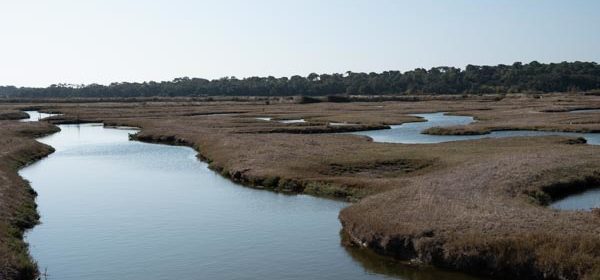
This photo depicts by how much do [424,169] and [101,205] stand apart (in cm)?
2121

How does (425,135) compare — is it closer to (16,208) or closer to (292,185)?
(292,185)

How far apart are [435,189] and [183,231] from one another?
13.0 meters

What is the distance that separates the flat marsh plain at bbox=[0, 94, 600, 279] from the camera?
76.4 feet

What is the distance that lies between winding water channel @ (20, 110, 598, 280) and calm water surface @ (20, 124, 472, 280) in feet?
0.15

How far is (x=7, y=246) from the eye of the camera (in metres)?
25.2

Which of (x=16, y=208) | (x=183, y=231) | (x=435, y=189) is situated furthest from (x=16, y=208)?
(x=435, y=189)

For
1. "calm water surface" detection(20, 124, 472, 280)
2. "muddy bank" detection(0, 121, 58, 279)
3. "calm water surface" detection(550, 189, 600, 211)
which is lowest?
"calm water surface" detection(20, 124, 472, 280)

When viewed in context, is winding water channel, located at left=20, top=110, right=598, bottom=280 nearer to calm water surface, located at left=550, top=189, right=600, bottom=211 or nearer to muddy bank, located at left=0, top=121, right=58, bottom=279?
muddy bank, located at left=0, top=121, right=58, bottom=279

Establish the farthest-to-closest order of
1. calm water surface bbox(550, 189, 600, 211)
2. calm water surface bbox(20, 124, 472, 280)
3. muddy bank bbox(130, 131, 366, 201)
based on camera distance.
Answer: muddy bank bbox(130, 131, 366, 201) → calm water surface bbox(550, 189, 600, 211) → calm water surface bbox(20, 124, 472, 280)

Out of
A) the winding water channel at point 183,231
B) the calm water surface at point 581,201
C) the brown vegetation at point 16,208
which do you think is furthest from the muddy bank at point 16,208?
the calm water surface at point 581,201

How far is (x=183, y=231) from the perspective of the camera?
31.6 m

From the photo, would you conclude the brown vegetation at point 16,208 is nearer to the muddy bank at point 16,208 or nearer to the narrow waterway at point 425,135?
the muddy bank at point 16,208

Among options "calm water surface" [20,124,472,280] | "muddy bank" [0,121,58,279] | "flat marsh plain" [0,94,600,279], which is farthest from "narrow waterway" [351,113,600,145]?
"muddy bank" [0,121,58,279]

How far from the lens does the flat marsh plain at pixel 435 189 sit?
23297mm
